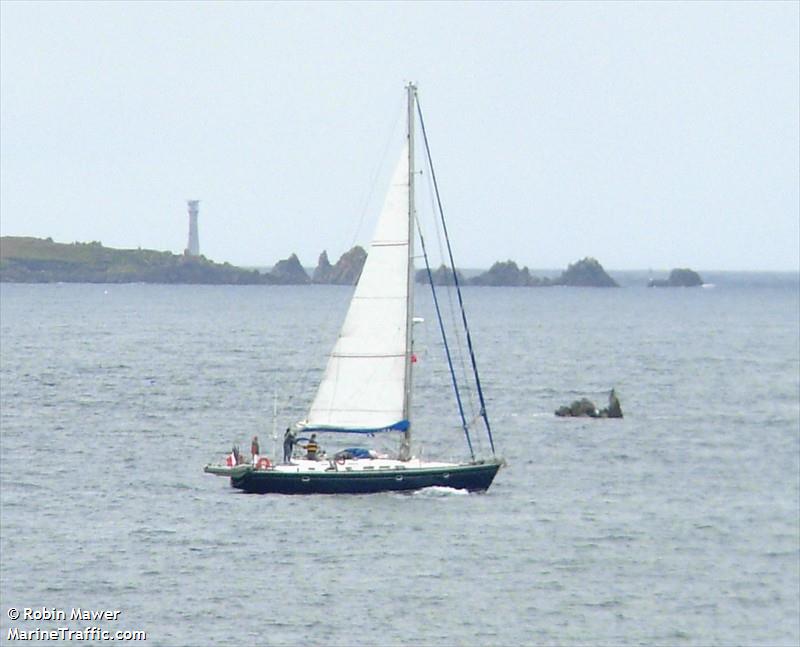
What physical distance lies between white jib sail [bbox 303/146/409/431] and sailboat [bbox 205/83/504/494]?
0.03 m

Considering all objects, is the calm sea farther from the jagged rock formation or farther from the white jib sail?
the white jib sail

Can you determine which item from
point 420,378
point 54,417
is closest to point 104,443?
point 54,417

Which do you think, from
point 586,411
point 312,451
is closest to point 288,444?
point 312,451

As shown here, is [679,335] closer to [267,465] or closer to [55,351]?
[55,351]

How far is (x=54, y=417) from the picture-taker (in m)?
85.5

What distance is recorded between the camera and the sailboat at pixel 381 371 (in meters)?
59.0

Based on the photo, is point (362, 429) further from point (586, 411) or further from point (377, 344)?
point (586, 411)

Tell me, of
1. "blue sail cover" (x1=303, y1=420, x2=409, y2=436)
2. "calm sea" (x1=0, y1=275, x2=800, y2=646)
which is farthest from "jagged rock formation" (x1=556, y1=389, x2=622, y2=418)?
"blue sail cover" (x1=303, y1=420, x2=409, y2=436)

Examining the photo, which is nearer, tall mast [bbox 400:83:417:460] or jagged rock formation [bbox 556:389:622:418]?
tall mast [bbox 400:83:417:460]

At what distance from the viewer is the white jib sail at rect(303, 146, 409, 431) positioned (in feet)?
196

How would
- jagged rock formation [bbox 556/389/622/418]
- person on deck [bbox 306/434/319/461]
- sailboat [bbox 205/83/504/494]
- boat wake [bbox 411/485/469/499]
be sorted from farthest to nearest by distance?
jagged rock formation [bbox 556/389/622/418]
person on deck [bbox 306/434/319/461]
sailboat [bbox 205/83/504/494]
boat wake [bbox 411/485/469/499]

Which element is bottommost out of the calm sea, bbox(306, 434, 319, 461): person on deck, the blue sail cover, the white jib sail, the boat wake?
the calm sea

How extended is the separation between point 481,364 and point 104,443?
61283 mm

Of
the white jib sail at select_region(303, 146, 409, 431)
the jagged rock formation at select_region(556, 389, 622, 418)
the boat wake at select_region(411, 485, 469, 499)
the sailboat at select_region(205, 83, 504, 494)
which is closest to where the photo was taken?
the boat wake at select_region(411, 485, 469, 499)
